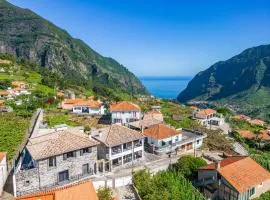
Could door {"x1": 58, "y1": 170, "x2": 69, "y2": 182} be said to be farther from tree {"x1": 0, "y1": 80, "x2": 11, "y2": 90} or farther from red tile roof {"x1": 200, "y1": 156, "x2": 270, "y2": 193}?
tree {"x1": 0, "y1": 80, "x2": 11, "y2": 90}

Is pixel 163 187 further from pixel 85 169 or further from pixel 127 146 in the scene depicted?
pixel 85 169

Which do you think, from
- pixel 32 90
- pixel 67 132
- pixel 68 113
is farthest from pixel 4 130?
pixel 32 90

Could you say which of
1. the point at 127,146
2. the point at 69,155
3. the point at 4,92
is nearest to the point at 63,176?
the point at 69,155

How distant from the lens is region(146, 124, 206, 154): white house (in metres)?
50.5

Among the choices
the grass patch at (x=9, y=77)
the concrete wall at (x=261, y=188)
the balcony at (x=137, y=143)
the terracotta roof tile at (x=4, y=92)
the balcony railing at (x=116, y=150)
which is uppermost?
the grass patch at (x=9, y=77)

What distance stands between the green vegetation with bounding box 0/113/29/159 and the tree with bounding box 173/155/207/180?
2195 cm

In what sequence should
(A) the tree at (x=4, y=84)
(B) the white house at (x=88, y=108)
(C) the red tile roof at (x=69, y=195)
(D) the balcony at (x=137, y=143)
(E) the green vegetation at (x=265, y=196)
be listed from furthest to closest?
(A) the tree at (x=4, y=84), (B) the white house at (x=88, y=108), (D) the balcony at (x=137, y=143), (E) the green vegetation at (x=265, y=196), (C) the red tile roof at (x=69, y=195)

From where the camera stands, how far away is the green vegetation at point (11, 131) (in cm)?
4525

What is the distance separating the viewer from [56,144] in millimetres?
37250

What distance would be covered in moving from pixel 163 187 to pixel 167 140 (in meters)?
14.3

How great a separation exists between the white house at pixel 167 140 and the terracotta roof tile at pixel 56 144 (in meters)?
13.7

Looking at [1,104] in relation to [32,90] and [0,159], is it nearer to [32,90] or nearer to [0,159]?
[32,90]

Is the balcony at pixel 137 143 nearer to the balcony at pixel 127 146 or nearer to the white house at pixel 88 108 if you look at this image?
the balcony at pixel 127 146

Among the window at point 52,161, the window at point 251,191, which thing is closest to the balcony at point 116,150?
the window at point 52,161
